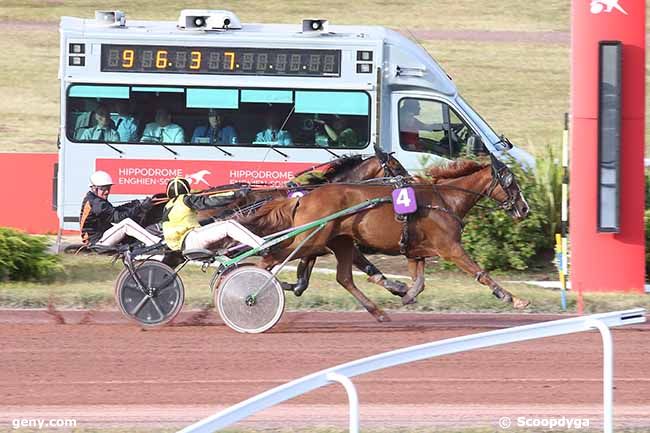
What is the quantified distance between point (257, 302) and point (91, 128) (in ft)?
24.5

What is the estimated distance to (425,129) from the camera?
58.5 ft

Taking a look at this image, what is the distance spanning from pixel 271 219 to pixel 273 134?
20.5ft

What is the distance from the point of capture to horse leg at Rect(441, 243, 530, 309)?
11.1 meters

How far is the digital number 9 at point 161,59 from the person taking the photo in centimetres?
1767

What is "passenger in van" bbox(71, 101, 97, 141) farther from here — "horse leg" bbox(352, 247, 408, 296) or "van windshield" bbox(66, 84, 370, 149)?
"horse leg" bbox(352, 247, 408, 296)

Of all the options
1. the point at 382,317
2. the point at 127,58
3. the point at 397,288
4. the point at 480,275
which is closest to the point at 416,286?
the point at 397,288

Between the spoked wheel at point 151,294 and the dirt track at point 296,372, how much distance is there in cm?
17

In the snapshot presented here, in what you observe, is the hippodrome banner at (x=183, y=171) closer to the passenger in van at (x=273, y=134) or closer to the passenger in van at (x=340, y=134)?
the passenger in van at (x=273, y=134)

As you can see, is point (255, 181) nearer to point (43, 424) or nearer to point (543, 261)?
point (543, 261)

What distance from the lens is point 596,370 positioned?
386 inches

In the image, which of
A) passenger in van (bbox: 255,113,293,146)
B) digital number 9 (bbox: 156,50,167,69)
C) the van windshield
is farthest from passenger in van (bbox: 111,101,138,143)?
passenger in van (bbox: 255,113,293,146)

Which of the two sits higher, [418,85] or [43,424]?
[418,85]

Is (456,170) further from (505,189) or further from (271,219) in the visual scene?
(271,219)

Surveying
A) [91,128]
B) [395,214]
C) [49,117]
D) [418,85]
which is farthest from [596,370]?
[49,117]
